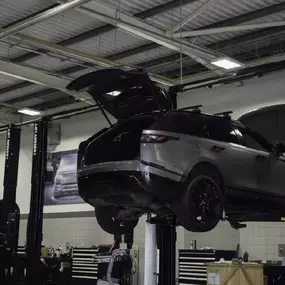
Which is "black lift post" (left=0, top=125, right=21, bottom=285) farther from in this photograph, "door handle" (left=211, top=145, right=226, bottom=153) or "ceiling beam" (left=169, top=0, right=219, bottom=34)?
"door handle" (left=211, top=145, right=226, bottom=153)

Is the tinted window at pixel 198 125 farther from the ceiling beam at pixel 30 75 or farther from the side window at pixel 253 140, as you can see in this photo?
the ceiling beam at pixel 30 75

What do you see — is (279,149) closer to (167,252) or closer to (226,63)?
(167,252)

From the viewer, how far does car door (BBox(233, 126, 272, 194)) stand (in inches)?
212

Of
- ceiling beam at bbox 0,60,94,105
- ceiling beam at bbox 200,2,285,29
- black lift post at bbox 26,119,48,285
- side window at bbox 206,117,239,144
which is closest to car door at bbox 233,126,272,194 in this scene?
side window at bbox 206,117,239,144

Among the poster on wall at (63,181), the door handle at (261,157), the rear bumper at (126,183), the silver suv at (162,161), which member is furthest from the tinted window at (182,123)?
the poster on wall at (63,181)

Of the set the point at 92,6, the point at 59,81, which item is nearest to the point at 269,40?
the point at 92,6

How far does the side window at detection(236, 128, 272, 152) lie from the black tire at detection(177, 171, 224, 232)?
2.55 feet

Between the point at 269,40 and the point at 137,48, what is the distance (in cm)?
242

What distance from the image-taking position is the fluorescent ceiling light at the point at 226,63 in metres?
8.70

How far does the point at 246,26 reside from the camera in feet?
25.0

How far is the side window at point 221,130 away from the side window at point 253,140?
179mm

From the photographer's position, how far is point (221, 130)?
5.16 metres

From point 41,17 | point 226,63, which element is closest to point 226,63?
point 226,63

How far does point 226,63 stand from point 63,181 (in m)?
5.58
